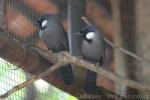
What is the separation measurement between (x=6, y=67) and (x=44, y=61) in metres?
0.20

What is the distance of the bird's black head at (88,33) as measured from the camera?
2.58m

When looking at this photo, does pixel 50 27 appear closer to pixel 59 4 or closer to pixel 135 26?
pixel 59 4

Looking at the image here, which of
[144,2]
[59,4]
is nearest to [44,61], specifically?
[59,4]

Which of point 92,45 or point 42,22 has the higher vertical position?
point 42,22

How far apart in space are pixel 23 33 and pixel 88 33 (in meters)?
0.32

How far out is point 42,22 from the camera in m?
2.62

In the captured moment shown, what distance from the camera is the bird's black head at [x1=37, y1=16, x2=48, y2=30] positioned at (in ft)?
8.52

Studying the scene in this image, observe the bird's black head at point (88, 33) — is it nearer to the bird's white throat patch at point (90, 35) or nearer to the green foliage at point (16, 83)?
the bird's white throat patch at point (90, 35)

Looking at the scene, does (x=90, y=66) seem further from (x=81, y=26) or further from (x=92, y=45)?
(x=81, y=26)

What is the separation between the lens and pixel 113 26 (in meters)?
2.87

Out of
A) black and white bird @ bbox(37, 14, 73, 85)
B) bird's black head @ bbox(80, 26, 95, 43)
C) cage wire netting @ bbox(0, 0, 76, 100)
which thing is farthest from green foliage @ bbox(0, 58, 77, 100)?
bird's black head @ bbox(80, 26, 95, 43)

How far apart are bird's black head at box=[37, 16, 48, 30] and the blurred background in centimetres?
6

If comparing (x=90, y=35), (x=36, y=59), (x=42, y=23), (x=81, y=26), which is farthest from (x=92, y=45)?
(x=36, y=59)

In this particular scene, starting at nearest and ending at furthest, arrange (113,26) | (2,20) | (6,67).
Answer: (2,20) < (6,67) < (113,26)
